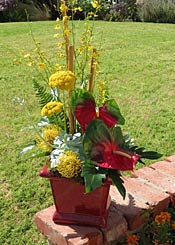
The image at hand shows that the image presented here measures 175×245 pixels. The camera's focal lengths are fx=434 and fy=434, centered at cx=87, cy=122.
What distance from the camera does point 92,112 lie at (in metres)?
1.80

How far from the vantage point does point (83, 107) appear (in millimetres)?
1783

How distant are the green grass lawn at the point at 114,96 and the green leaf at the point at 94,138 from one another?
0.79 m

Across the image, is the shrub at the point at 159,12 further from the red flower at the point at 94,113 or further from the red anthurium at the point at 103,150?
the red anthurium at the point at 103,150

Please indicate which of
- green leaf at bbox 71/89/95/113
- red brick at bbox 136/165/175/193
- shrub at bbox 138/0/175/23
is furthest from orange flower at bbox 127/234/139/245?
shrub at bbox 138/0/175/23

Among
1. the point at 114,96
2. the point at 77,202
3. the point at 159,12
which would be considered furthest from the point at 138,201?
the point at 159,12

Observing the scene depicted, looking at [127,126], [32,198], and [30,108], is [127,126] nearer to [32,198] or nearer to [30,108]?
[30,108]

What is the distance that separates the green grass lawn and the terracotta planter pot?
0.44 m

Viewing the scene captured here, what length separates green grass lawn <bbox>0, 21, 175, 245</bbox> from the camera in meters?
2.55

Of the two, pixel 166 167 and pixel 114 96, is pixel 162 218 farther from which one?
pixel 114 96

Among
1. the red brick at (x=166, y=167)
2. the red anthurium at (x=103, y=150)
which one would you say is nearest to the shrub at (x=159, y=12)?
the red brick at (x=166, y=167)

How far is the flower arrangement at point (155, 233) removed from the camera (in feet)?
6.76

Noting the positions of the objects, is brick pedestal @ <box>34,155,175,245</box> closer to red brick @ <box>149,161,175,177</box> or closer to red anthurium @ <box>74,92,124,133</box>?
red brick @ <box>149,161,175,177</box>

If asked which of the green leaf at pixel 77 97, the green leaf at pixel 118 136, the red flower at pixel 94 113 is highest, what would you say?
the green leaf at pixel 77 97

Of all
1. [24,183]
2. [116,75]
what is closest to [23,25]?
A: [116,75]
